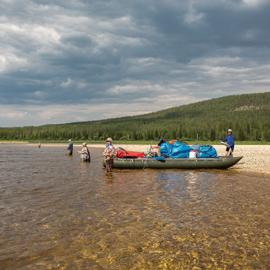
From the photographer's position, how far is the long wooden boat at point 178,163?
2670cm

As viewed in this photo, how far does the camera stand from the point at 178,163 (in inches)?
1054

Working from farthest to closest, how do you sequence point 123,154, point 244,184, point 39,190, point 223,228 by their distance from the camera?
point 123,154 < point 244,184 < point 39,190 < point 223,228

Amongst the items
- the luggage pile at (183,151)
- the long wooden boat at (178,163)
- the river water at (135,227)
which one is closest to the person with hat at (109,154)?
the long wooden boat at (178,163)

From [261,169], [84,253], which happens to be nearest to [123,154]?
[261,169]

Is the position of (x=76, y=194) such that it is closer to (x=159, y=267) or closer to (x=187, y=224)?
(x=187, y=224)

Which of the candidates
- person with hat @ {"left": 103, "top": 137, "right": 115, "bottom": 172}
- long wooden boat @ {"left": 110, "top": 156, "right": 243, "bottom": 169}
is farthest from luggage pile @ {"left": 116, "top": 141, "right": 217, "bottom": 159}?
person with hat @ {"left": 103, "top": 137, "right": 115, "bottom": 172}

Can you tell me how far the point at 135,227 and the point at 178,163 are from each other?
16697mm

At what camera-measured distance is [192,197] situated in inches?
606

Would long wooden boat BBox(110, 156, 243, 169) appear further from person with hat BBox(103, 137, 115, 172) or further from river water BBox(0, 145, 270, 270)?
river water BBox(0, 145, 270, 270)

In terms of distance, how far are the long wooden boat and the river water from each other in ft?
26.5

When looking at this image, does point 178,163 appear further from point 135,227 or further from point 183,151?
point 135,227

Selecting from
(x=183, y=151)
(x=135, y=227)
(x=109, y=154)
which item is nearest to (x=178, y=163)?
(x=183, y=151)

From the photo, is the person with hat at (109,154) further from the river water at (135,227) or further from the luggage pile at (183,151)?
the river water at (135,227)

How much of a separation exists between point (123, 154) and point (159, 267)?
Answer: 2108 centimetres
